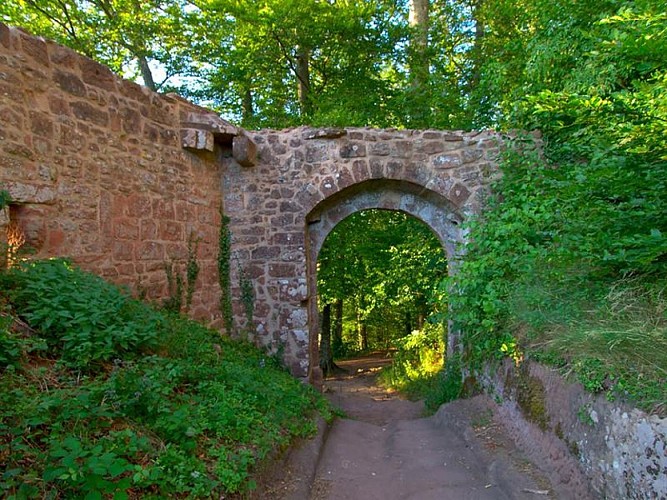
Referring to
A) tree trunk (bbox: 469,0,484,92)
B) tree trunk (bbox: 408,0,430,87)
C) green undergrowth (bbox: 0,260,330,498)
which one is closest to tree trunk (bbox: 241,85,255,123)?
tree trunk (bbox: 408,0,430,87)

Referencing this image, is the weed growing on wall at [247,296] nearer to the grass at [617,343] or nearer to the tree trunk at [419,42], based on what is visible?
the grass at [617,343]

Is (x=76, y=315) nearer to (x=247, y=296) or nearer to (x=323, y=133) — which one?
(x=247, y=296)

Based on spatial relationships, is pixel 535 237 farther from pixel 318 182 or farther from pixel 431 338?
pixel 431 338

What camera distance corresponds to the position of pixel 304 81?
10.2m

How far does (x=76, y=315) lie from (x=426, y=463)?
289cm

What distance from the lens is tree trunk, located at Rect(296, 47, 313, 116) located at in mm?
10145

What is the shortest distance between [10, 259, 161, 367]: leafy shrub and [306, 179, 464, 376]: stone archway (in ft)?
10.2

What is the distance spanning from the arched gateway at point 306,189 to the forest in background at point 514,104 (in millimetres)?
604

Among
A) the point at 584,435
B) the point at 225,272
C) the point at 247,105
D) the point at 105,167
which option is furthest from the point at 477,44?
the point at 584,435

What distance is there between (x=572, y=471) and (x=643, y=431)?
0.82 metres

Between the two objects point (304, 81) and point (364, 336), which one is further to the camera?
point (364, 336)

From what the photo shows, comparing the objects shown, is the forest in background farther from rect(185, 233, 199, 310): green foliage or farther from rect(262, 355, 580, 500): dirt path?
rect(185, 233, 199, 310): green foliage

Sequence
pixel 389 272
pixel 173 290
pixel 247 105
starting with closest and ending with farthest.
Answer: pixel 173 290 → pixel 389 272 → pixel 247 105

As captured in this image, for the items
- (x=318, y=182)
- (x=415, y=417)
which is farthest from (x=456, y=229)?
(x=415, y=417)
